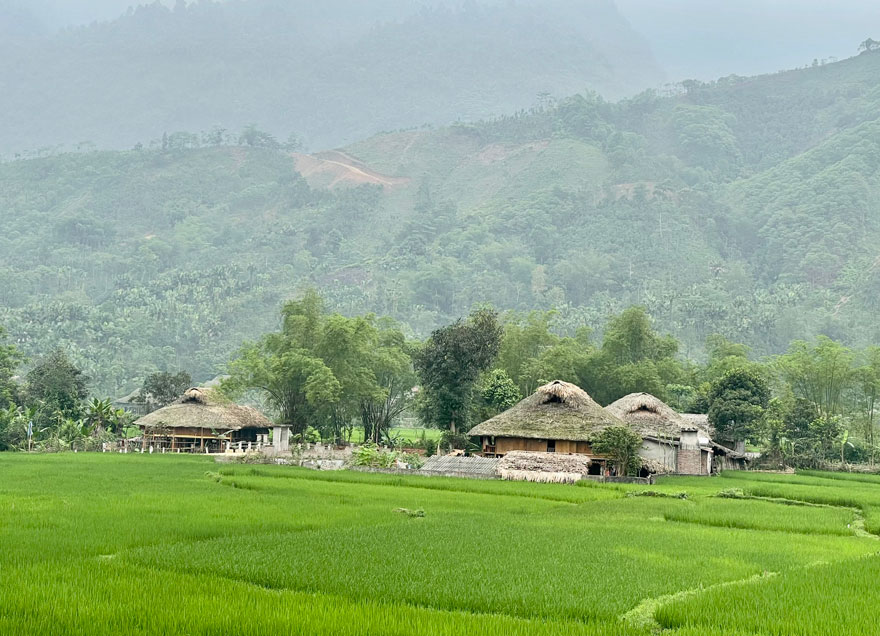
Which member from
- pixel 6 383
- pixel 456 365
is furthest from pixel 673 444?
pixel 6 383

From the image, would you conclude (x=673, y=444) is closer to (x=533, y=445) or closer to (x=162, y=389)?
(x=533, y=445)

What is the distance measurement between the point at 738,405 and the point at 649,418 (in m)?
8.81

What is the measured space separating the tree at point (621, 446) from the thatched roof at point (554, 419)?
1.21 m

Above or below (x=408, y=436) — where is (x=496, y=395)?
above

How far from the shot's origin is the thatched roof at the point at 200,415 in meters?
53.6

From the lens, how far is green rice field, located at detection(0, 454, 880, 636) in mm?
10312

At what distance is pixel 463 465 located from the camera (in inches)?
Result: 1452

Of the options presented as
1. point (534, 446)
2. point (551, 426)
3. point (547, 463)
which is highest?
point (551, 426)

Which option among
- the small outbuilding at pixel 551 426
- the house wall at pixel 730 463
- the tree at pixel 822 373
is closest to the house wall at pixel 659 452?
the small outbuilding at pixel 551 426

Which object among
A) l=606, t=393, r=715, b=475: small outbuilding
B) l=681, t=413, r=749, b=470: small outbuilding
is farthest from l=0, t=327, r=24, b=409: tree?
l=681, t=413, r=749, b=470: small outbuilding

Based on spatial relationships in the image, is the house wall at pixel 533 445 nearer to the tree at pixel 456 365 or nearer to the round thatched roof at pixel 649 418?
the tree at pixel 456 365

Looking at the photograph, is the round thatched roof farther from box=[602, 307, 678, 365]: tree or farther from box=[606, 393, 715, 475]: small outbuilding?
box=[602, 307, 678, 365]: tree

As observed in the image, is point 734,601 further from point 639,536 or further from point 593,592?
point 639,536

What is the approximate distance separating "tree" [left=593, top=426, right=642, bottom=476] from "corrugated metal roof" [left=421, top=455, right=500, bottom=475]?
4846 millimetres
